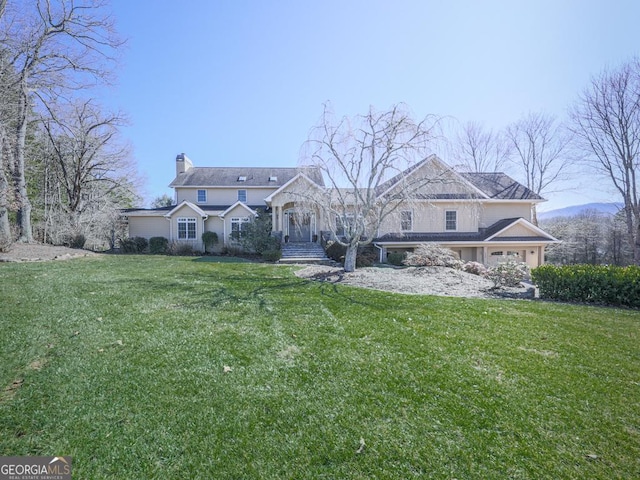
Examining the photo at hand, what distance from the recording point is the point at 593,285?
9.16m

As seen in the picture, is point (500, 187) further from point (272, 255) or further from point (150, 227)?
point (150, 227)

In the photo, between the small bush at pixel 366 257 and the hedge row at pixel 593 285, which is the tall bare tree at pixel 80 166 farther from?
the hedge row at pixel 593 285

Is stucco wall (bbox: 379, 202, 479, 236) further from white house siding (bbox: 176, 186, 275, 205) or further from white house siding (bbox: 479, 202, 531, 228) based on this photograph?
white house siding (bbox: 176, 186, 275, 205)

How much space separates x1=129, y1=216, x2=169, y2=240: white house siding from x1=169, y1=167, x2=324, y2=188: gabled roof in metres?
3.73

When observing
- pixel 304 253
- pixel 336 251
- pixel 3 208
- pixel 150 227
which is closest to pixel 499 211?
pixel 336 251

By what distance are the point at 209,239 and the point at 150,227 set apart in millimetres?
5563

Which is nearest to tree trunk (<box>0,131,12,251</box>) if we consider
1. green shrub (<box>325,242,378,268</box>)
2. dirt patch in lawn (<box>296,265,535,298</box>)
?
dirt patch in lawn (<box>296,265,535,298</box>)

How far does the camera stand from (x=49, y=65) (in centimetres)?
1845

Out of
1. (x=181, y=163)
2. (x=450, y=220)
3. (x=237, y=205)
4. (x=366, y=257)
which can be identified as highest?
(x=181, y=163)

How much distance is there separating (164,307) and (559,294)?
11.6 meters

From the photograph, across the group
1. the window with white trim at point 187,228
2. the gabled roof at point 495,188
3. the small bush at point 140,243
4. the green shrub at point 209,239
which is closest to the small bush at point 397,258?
the gabled roof at point 495,188

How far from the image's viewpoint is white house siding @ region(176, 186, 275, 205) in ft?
86.2

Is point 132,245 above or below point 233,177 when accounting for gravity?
below

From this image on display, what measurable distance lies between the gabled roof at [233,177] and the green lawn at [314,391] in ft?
67.8
